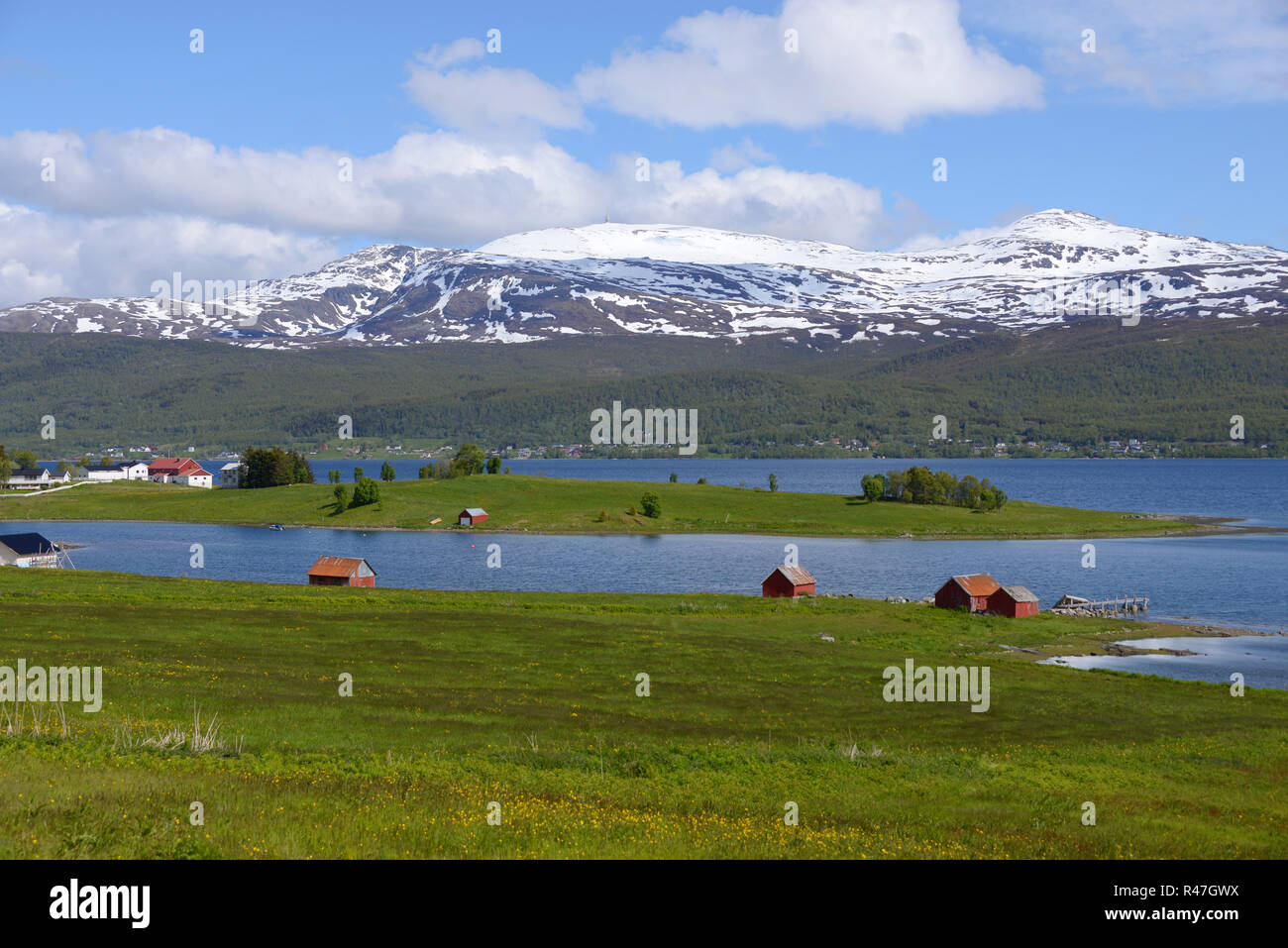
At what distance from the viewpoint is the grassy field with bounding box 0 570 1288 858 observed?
20.0 m

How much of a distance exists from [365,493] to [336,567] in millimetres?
91018

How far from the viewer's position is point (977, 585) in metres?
90.9

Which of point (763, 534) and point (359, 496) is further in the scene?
point (359, 496)

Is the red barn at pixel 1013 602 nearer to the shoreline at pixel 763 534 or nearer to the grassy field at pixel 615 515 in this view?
the shoreline at pixel 763 534

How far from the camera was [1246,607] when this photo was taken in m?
102

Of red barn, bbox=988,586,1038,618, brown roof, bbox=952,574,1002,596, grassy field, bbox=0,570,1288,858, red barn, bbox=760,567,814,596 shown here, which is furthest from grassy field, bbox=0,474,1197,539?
grassy field, bbox=0,570,1288,858

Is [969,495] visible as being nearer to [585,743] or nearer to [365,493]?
[365,493]

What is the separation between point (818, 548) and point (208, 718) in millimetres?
126298

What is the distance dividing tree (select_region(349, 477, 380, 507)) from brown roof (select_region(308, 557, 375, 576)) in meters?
89.3

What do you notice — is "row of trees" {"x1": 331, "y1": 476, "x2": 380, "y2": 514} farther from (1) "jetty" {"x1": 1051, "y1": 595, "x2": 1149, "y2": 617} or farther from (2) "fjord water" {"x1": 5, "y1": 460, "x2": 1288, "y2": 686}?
(1) "jetty" {"x1": 1051, "y1": 595, "x2": 1149, "y2": 617}

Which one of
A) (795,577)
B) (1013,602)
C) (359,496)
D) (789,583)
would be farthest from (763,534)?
(1013,602)

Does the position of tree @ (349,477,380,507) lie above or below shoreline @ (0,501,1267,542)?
above

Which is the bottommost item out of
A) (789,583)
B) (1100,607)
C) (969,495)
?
(1100,607)
